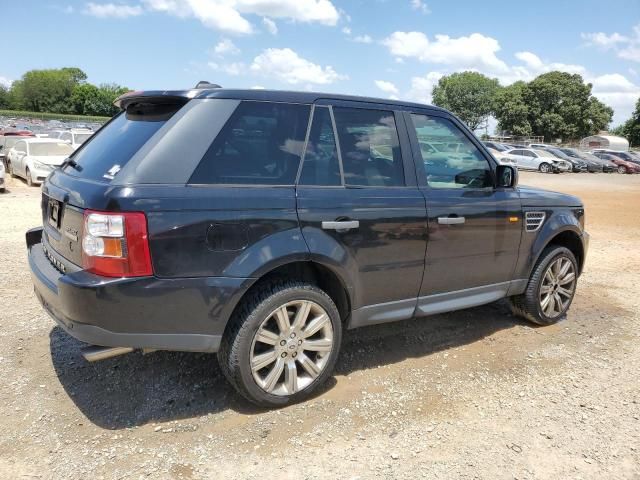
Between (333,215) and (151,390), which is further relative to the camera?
(151,390)

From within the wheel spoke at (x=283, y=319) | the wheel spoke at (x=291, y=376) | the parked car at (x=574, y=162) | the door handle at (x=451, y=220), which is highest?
the parked car at (x=574, y=162)

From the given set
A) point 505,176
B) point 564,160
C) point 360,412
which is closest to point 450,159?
point 505,176

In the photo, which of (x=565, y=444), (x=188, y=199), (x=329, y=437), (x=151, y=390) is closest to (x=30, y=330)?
(x=151, y=390)

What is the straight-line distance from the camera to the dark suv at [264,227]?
265 centimetres

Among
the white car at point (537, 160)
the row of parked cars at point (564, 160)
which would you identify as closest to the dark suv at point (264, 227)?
the row of parked cars at point (564, 160)

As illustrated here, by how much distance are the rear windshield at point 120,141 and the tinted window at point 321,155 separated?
0.83 metres

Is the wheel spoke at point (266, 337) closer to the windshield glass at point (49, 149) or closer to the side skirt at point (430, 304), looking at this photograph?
the side skirt at point (430, 304)

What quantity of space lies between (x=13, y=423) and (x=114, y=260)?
124 centimetres

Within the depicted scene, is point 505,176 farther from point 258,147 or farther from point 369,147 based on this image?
point 258,147

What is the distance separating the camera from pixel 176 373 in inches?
142

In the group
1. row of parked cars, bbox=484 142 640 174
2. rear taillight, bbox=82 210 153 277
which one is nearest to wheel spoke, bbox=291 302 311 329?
rear taillight, bbox=82 210 153 277

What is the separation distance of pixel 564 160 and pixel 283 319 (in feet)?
122

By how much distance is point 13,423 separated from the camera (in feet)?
9.71

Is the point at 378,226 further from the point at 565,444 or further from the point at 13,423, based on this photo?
the point at 13,423
